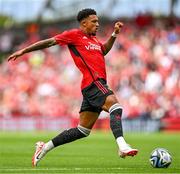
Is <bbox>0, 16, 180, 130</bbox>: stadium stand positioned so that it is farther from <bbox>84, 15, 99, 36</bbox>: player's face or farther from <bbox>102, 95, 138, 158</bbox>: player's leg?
<bbox>102, 95, 138, 158</bbox>: player's leg

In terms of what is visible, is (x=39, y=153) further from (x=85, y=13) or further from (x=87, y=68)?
(x=85, y=13)

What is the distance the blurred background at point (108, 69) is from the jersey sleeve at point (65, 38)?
19840 millimetres

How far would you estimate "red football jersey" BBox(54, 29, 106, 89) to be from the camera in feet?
43.7

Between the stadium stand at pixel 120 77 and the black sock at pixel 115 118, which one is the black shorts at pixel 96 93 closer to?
the black sock at pixel 115 118

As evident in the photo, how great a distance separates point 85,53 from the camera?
13422mm

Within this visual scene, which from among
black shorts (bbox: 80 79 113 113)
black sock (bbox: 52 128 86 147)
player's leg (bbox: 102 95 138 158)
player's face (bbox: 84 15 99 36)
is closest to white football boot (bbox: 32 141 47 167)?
black sock (bbox: 52 128 86 147)

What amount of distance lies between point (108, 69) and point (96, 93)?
23.4 metres

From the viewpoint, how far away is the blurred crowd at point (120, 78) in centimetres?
3372

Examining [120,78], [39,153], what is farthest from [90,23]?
[120,78]

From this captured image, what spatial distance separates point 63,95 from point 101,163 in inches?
906

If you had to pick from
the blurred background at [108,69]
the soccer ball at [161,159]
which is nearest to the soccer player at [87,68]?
the soccer ball at [161,159]

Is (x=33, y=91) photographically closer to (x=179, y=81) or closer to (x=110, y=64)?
(x=110, y=64)

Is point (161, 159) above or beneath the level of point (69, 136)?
beneath

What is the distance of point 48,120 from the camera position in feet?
122
